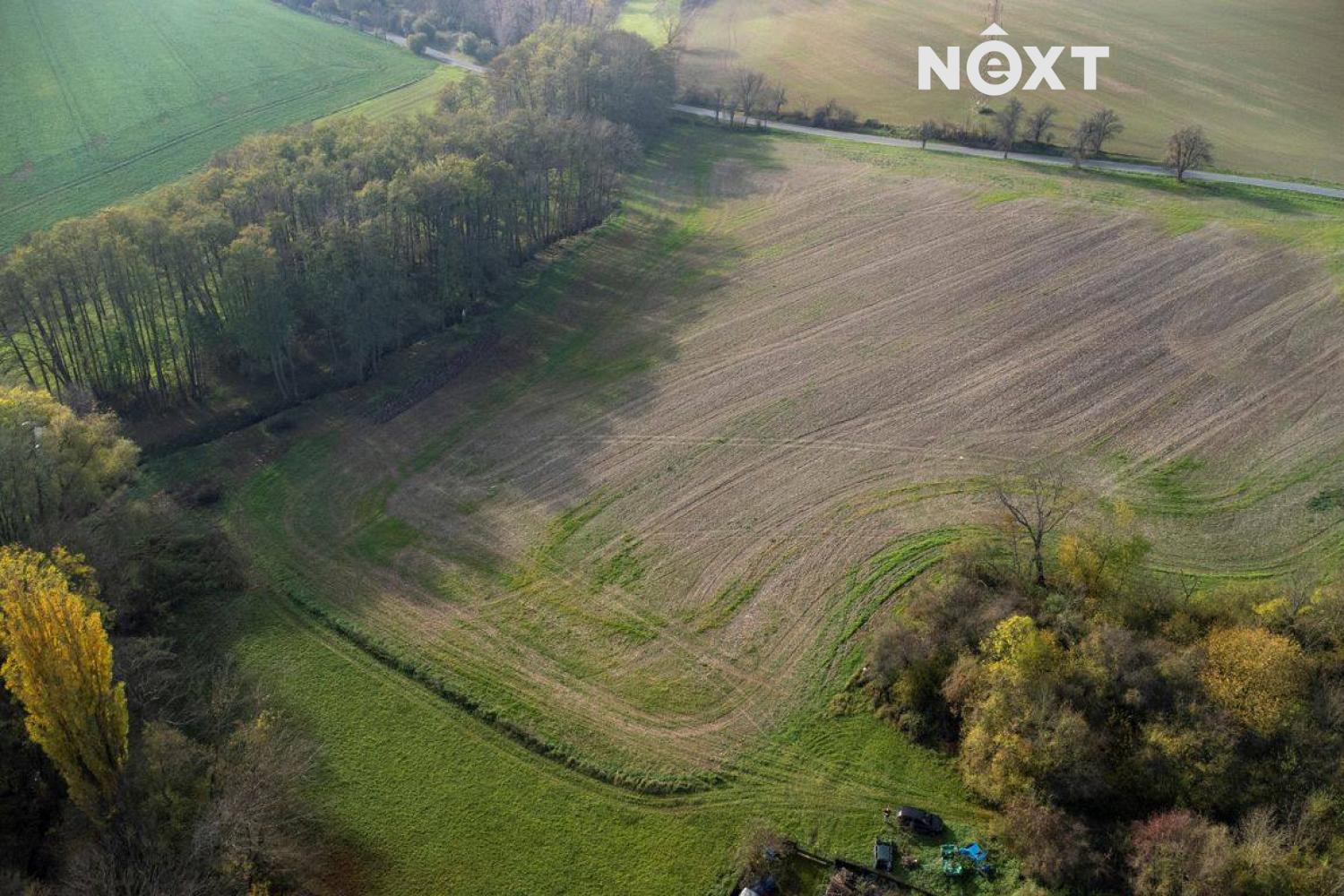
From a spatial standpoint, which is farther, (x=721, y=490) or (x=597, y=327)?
(x=597, y=327)

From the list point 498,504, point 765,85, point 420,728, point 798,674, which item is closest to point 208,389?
point 498,504

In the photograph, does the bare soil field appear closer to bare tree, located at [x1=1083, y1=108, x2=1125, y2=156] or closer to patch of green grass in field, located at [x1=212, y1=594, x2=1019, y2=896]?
patch of green grass in field, located at [x1=212, y1=594, x2=1019, y2=896]

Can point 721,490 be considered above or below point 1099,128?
below

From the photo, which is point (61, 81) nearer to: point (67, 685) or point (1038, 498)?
point (67, 685)

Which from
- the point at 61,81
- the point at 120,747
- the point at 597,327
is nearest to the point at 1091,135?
the point at 597,327

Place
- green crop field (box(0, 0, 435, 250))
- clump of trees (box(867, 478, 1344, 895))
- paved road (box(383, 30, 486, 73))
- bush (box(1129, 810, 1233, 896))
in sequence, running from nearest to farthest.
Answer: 1. bush (box(1129, 810, 1233, 896))
2. clump of trees (box(867, 478, 1344, 895))
3. green crop field (box(0, 0, 435, 250))
4. paved road (box(383, 30, 486, 73))

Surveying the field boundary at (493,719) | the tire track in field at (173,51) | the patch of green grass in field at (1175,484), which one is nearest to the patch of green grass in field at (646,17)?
the tire track in field at (173,51)

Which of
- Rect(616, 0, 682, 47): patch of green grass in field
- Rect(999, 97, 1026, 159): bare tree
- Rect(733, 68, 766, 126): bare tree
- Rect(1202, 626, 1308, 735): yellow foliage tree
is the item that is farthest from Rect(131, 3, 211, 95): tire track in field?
Rect(1202, 626, 1308, 735): yellow foliage tree

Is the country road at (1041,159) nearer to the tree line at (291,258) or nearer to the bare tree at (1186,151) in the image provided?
the bare tree at (1186,151)

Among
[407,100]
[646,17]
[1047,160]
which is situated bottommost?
[1047,160]
